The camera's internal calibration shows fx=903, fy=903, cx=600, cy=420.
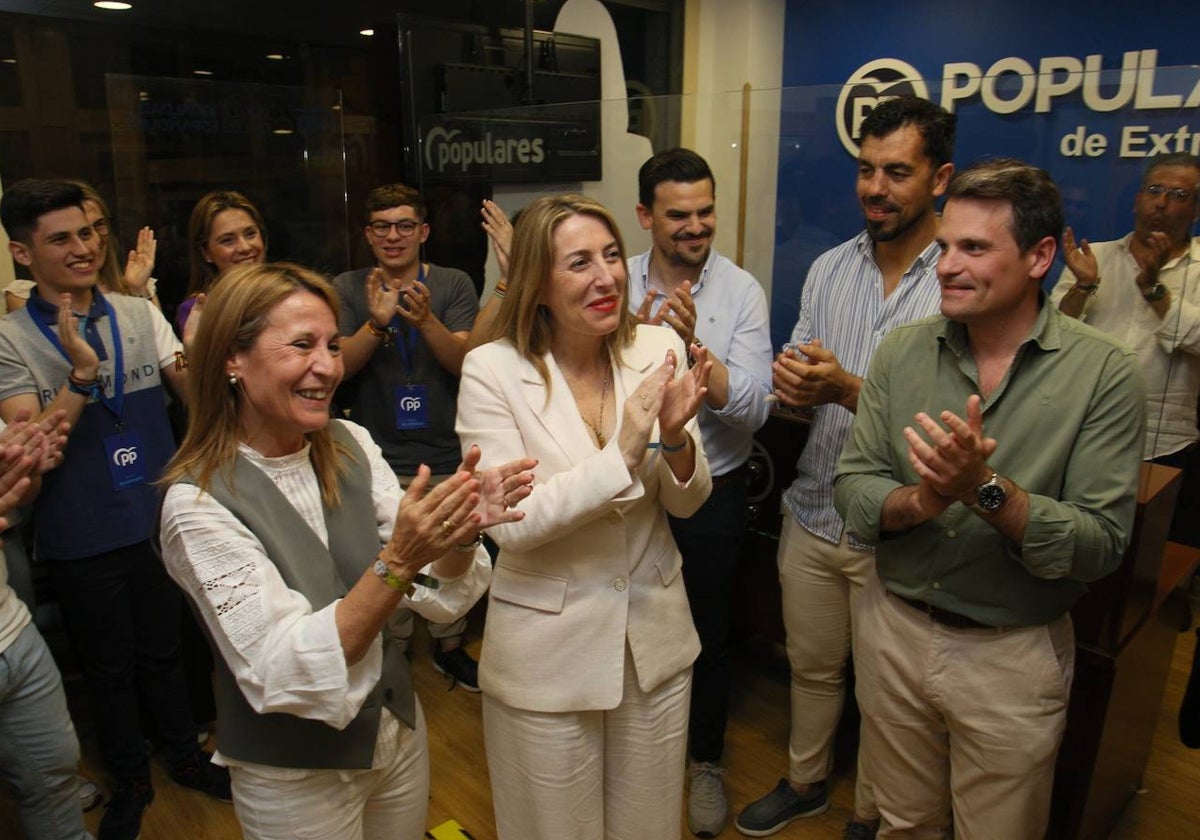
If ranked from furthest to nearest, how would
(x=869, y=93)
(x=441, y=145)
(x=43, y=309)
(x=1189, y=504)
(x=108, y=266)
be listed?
1. (x=441, y=145)
2. (x=869, y=93)
3. (x=1189, y=504)
4. (x=108, y=266)
5. (x=43, y=309)

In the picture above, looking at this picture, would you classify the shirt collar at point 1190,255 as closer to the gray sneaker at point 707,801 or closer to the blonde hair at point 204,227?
the gray sneaker at point 707,801

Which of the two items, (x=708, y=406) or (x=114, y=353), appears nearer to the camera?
(x=708, y=406)

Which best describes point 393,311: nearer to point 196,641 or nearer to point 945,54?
point 196,641

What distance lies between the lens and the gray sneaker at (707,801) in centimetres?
254

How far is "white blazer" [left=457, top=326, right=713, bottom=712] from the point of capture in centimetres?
176

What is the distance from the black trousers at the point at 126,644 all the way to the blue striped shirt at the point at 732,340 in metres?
1.63

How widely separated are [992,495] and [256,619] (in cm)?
123

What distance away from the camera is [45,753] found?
6.69ft

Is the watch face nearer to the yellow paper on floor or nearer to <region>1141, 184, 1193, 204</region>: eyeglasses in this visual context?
<region>1141, 184, 1193, 204</region>: eyeglasses

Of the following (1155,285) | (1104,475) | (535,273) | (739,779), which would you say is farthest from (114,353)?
(1155,285)

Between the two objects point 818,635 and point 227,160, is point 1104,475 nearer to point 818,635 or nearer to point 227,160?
point 818,635

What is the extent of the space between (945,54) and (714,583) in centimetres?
322

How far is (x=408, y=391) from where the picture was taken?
3.05m

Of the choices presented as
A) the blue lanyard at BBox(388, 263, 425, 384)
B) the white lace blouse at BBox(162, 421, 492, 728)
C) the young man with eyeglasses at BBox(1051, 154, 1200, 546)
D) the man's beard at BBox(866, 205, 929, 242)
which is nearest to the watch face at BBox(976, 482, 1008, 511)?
the man's beard at BBox(866, 205, 929, 242)
